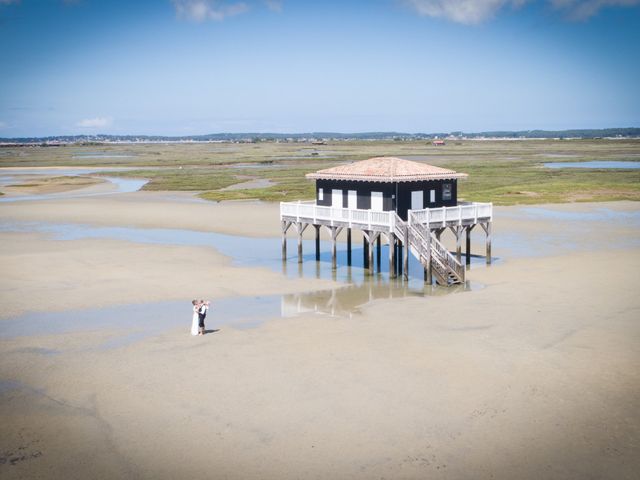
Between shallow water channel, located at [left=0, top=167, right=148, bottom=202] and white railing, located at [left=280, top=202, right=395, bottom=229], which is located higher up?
white railing, located at [left=280, top=202, right=395, bottom=229]

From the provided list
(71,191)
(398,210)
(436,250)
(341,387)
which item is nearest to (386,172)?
(398,210)

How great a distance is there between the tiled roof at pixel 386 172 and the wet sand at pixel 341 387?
247 inches

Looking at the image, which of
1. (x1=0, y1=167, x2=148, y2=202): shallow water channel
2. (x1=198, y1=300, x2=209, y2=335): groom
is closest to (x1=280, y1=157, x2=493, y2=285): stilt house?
(x1=198, y1=300, x2=209, y2=335): groom

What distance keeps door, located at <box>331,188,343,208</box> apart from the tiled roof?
0.88 meters

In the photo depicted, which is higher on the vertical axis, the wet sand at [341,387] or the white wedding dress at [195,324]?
the white wedding dress at [195,324]

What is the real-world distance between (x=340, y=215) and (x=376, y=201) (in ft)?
6.85

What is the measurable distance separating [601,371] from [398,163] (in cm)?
1879

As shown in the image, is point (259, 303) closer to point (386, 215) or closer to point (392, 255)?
point (392, 255)

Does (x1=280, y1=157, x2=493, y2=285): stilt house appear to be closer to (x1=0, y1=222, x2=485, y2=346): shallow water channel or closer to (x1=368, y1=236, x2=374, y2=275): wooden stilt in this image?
(x1=368, y1=236, x2=374, y2=275): wooden stilt

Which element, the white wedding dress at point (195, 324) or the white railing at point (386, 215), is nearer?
the white wedding dress at point (195, 324)

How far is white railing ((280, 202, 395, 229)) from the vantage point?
3675 centimetres

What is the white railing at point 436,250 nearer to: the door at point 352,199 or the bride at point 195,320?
the door at point 352,199

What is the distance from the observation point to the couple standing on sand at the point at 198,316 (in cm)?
2602

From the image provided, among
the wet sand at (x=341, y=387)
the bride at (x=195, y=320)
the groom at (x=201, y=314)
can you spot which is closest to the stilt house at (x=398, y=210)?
the wet sand at (x=341, y=387)
